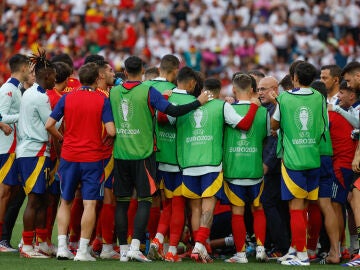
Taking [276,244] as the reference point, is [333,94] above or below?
above

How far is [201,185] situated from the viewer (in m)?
11.5

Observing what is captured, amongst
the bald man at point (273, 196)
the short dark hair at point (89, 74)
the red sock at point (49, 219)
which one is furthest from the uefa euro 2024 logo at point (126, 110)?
the bald man at point (273, 196)

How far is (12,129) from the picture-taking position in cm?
1236

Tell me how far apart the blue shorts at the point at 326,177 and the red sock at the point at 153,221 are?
7.18 feet

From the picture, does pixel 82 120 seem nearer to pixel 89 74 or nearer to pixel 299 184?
pixel 89 74

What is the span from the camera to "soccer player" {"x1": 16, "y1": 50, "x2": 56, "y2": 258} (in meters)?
11.6

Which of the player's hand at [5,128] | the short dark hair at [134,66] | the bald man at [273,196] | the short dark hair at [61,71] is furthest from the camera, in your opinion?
the short dark hair at [61,71]

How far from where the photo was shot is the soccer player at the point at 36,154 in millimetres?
11609

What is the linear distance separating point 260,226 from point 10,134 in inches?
144

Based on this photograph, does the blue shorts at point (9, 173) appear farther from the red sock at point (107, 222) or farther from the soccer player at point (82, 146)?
the red sock at point (107, 222)

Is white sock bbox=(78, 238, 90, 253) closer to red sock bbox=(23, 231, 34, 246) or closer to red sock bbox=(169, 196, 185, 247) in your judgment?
red sock bbox=(23, 231, 34, 246)

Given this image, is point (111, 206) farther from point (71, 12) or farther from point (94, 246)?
point (71, 12)

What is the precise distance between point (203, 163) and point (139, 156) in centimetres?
81

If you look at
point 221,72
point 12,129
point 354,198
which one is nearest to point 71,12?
point 221,72
